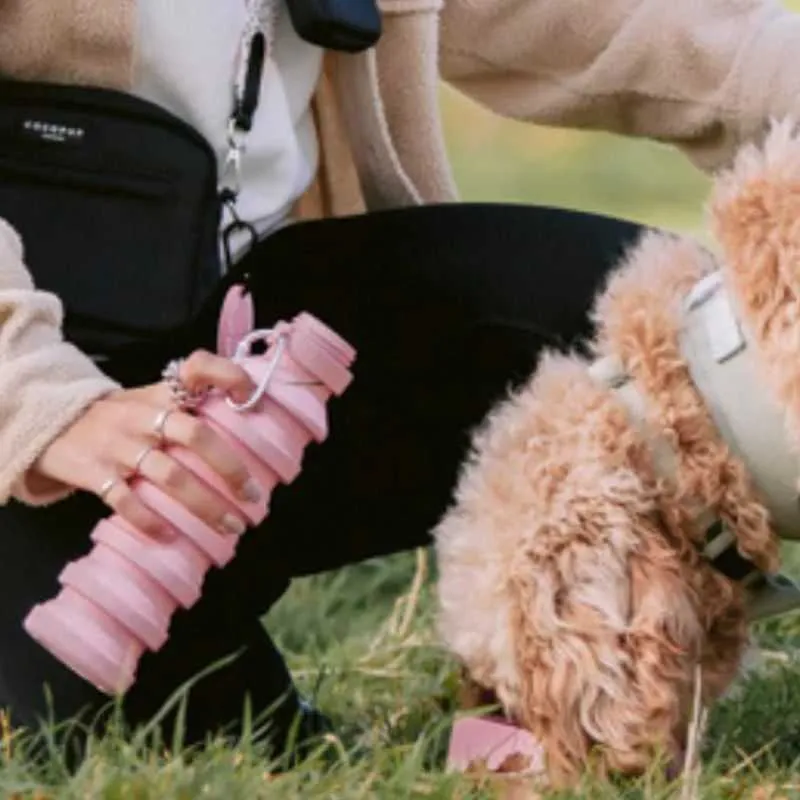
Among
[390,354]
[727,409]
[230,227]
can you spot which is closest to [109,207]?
[230,227]

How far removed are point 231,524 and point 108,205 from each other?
47 cm

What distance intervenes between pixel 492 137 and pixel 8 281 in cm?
581

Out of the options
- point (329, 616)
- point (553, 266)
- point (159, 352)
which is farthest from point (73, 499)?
point (329, 616)

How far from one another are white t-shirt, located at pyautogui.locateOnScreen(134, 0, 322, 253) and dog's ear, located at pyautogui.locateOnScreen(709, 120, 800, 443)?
2.05ft

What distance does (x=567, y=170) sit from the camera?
25.0 feet

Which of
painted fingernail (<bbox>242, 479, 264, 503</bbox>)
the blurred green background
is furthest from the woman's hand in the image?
the blurred green background

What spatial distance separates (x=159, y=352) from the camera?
262cm

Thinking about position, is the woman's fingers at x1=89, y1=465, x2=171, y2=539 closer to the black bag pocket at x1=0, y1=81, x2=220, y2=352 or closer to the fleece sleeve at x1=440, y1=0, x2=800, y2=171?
the black bag pocket at x1=0, y1=81, x2=220, y2=352

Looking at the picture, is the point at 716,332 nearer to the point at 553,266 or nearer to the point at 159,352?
the point at 553,266

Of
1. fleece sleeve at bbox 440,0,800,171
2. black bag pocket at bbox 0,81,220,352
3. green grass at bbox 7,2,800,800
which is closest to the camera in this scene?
green grass at bbox 7,2,800,800

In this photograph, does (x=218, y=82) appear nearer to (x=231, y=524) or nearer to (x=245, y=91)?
(x=245, y=91)

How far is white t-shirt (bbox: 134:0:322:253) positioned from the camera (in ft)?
8.59

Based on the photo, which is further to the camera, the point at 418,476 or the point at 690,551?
the point at 418,476

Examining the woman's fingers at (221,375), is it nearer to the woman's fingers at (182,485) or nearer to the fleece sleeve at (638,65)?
the woman's fingers at (182,485)
